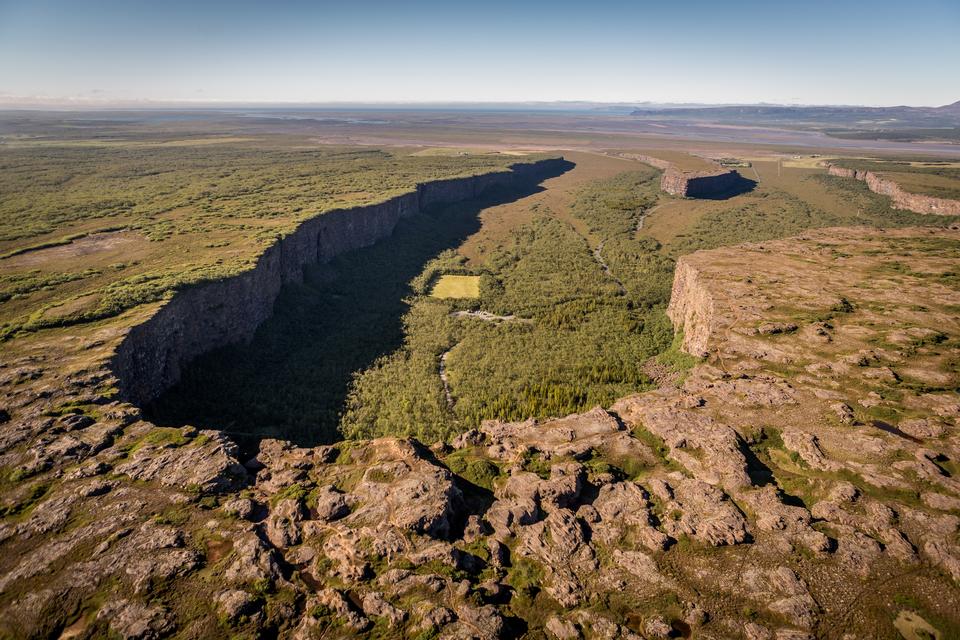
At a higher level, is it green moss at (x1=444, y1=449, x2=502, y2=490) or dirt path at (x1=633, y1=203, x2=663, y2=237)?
dirt path at (x1=633, y1=203, x2=663, y2=237)

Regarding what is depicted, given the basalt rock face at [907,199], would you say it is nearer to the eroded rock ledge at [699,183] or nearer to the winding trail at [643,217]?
the eroded rock ledge at [699,183]

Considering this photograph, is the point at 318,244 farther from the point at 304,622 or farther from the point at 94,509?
the point at 304,622

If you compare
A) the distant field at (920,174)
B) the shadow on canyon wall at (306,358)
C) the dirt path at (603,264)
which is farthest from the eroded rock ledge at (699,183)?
the shadow on canyon wall at (306,358)

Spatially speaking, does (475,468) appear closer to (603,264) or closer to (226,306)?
(226,306)

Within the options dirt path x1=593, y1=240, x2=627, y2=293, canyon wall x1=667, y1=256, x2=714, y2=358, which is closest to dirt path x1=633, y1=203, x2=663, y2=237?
dirt path x1=593, y1=240, x2=627, y2=293

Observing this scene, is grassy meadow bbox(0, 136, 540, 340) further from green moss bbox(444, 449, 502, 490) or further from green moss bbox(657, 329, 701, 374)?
green moss bbox(657, 329, 701, 374)
